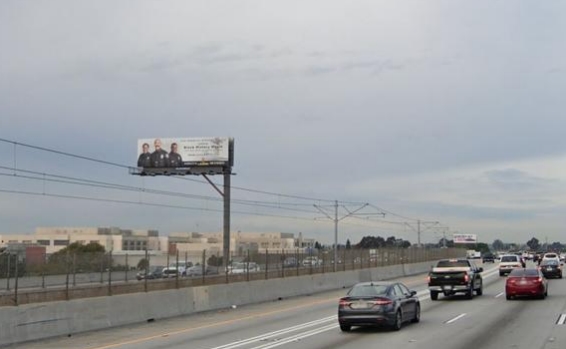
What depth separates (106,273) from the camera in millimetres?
31984

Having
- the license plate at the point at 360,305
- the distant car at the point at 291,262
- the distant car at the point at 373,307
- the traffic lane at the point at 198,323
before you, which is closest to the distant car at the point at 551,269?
the distant car at the point at 291,262

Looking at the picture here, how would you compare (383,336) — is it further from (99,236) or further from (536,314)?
(99,236)

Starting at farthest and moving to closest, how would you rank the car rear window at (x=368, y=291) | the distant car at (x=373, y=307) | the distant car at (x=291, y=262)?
the distant car at (x=291, y=262), the car rear window at (x=368, y=291), the distant car at (x=373, y=307)

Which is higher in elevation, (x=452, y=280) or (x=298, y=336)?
(x=452, y=280)

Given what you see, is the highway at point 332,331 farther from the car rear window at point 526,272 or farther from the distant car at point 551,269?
the distant car at point 551,269

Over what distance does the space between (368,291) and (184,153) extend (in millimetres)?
67907

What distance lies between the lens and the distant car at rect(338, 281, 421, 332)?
21.9 m

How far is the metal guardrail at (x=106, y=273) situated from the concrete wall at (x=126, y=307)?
0.71 meters

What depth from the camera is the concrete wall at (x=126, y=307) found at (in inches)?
839

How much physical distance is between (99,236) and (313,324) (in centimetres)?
11179

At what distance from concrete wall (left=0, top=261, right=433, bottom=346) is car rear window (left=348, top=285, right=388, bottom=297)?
8116 millimetres

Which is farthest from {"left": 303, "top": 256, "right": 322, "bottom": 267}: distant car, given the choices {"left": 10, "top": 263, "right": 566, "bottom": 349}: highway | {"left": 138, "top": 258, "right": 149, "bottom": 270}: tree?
{"left": 10, "top": 263, "right": 566, "bottom": 349}: highway

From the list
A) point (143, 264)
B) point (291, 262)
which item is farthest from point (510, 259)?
→ point (143, 264)

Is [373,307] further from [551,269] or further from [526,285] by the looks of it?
[551,269]
